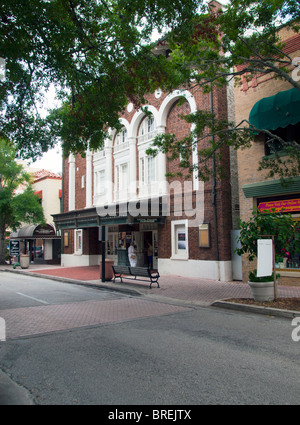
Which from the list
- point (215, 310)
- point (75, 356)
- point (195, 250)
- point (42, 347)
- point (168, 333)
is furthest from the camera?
point (195, 250)

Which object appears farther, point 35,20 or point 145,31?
point 145,31

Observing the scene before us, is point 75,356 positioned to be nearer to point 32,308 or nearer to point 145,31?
point 32,308

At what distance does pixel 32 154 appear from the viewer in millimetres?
11219

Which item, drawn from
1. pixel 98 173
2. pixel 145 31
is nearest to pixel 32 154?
pixel 145 31

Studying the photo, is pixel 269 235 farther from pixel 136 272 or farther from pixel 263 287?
pixel 136 272

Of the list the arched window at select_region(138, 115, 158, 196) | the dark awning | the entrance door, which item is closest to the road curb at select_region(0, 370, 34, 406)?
the entrance door

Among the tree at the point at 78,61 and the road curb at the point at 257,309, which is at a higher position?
the tree at the point at 78,61

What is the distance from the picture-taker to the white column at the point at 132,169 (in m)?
20.3

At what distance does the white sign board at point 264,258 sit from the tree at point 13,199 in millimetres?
23847

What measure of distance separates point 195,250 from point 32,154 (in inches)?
355

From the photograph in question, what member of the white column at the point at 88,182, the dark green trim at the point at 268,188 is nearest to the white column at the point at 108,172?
the white column at the point at 88,182

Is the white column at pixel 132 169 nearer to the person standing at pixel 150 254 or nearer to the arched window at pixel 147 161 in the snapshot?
the arched window at pixel 147 161

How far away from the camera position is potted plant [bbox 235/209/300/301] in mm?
9148

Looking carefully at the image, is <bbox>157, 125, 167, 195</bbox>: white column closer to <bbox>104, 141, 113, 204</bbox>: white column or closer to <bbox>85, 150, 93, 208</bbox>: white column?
<bbox>104, 141, 113, 204</bbox>: white column
